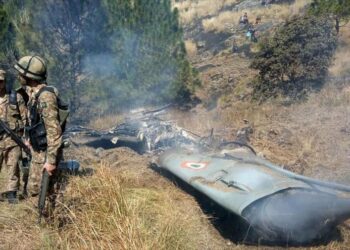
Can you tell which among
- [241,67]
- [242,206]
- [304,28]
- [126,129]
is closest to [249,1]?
[241,67]

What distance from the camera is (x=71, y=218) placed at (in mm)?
3928

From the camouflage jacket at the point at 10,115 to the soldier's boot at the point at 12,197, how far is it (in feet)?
1.85

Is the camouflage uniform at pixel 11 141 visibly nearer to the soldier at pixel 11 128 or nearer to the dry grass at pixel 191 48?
the soldier at pixel 11 128

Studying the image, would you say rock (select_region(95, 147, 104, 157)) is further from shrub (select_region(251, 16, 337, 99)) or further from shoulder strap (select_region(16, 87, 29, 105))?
shrub (select_region(251, 16, 337, 99))

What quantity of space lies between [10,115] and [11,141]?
0.32 meters

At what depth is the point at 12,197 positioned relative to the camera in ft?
16.2

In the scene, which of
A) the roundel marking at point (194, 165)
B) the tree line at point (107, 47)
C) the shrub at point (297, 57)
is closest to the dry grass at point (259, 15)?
the shrub at point (297, 57)

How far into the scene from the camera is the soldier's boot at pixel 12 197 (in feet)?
15.6

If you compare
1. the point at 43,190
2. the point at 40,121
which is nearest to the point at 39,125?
the point at 40,121

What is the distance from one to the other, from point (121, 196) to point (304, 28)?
9.77 meters

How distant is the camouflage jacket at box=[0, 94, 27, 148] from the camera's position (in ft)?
16.5

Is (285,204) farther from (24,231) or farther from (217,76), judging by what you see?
→ (217,76)

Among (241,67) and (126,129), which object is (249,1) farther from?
(126,129)

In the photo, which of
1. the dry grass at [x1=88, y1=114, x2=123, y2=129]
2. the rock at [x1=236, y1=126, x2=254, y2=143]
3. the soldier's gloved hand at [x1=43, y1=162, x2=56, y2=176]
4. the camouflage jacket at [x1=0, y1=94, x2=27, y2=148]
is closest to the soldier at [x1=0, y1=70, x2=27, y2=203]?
the camouflage jacket at [x1=0, y1=94, x2=27, y2=148]
